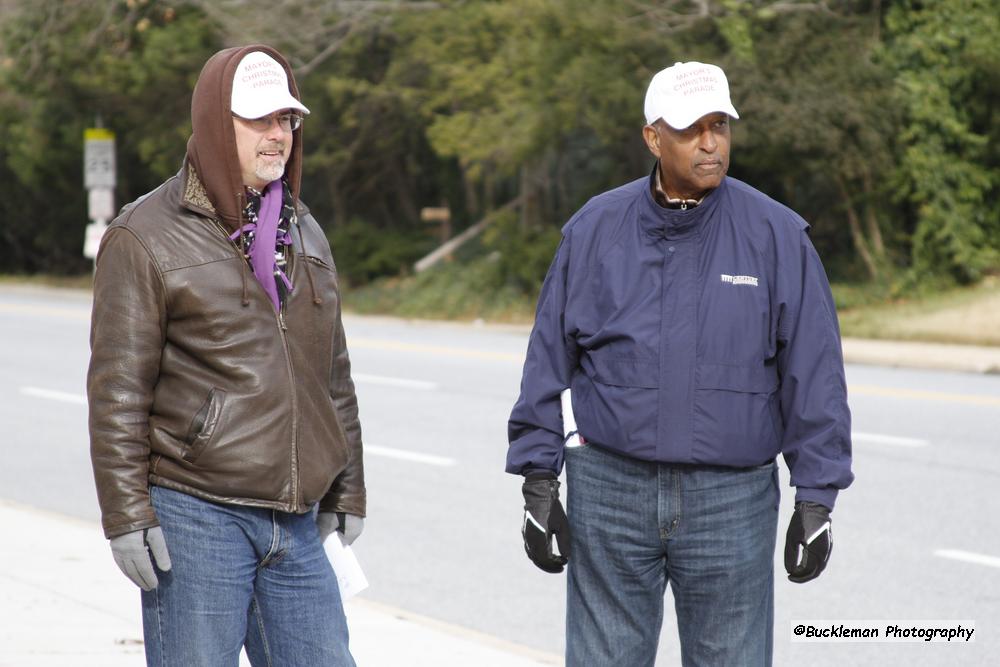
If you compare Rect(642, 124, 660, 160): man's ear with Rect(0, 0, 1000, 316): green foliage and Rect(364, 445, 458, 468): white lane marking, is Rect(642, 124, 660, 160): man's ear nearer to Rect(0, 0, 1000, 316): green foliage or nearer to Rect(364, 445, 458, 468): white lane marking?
Rect(364, 445, 458, 468): white lane marking

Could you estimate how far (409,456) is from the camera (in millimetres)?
10203

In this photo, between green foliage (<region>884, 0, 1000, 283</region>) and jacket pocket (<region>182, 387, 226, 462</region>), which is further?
green foliage (<region>884, 0, 1000, 283</region>)

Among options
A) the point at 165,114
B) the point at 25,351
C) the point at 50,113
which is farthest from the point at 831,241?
the point at 50,113

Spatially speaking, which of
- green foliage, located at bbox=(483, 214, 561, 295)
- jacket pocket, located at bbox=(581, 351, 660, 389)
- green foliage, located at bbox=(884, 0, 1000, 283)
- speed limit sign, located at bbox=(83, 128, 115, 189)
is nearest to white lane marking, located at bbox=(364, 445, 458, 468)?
jacket pocket, located at bbox=(581, 351, 660, 389)

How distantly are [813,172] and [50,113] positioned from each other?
18.1m

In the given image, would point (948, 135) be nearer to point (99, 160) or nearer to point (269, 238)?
point (99, 160)

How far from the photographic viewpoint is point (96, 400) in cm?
320

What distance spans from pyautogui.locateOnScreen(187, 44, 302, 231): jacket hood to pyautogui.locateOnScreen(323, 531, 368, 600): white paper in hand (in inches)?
33.4

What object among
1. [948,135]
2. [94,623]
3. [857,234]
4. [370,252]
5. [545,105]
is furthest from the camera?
[370,252]

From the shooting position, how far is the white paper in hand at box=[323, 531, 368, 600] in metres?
3.60

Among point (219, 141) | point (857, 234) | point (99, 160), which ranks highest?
point (219, 141)

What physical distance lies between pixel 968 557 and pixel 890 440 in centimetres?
359

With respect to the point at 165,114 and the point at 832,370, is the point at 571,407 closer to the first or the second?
the point at 832,370

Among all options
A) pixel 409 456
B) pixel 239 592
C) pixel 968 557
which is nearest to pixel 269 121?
pixel 239 592
